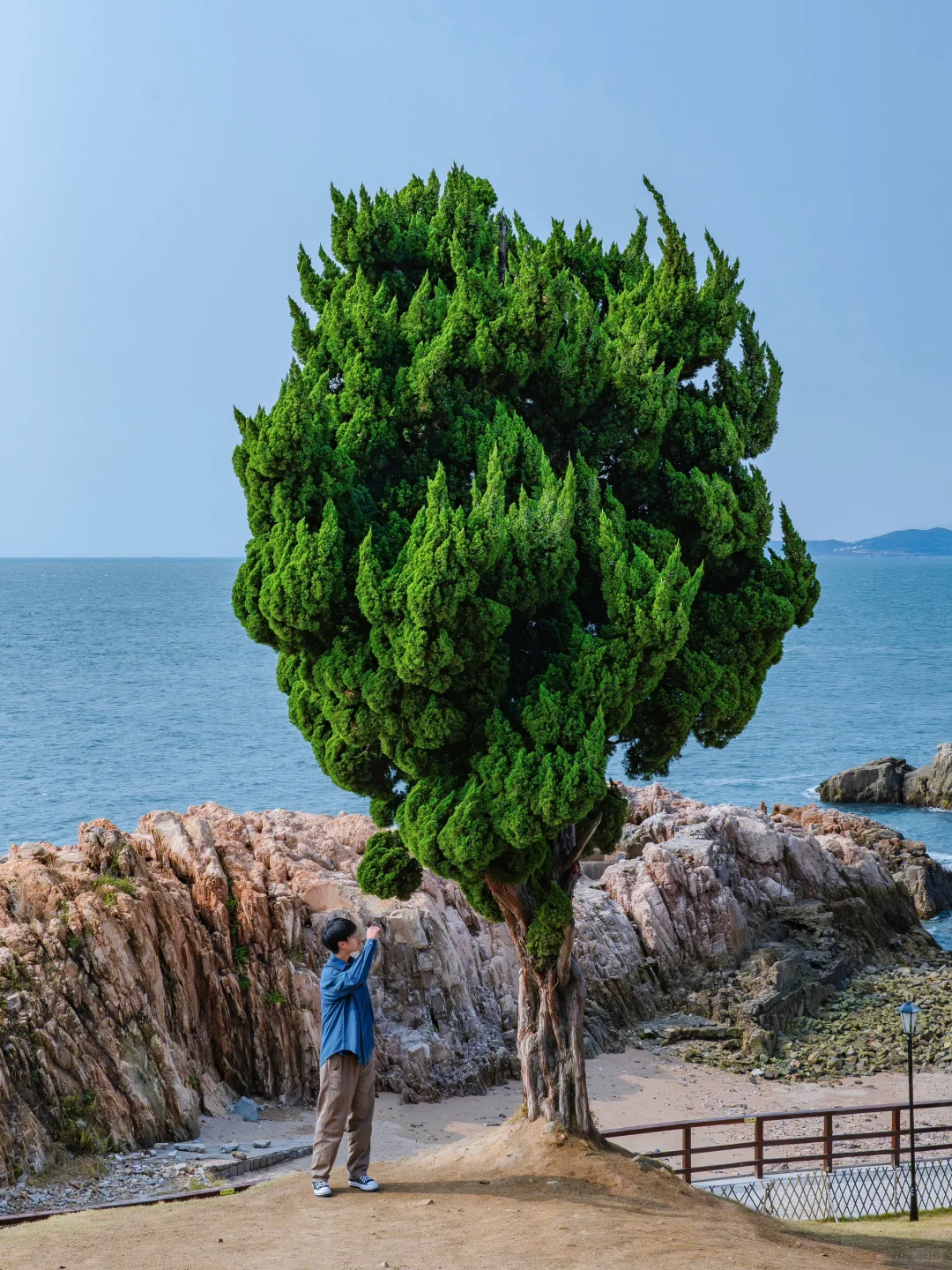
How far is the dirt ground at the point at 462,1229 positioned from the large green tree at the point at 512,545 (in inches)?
58.7

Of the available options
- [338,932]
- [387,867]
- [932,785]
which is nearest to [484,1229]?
[338,932]

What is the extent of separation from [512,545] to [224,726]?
72084 millimetres

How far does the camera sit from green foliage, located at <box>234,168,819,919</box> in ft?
42.5

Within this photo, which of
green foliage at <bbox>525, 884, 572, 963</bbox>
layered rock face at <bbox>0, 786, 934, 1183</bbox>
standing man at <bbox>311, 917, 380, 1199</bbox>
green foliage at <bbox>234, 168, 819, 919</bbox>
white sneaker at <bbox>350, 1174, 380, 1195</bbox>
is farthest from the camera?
layered rock face at <bbox>0, 786, 934, 1183</bbox>

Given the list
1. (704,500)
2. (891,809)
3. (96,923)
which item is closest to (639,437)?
(704,500)

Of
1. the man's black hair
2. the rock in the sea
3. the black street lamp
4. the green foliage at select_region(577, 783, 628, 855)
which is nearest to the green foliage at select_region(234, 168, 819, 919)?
the green foliage at select_region(577, 783, 628, 855)

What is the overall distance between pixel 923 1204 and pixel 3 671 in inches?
3750

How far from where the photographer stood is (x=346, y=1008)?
12219 millimetres

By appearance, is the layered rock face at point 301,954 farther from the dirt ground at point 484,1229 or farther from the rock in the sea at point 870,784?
the rock in the sea at point 870,784

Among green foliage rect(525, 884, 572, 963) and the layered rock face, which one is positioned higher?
green foliage rect(525, 884, 572, 963)

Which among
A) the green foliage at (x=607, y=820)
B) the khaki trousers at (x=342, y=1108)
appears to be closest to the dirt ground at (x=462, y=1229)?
the khaki trousers at (x=342, y=1108)

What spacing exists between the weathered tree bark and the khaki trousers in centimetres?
268

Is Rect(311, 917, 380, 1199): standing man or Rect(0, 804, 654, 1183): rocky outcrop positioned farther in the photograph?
Rect(0, 804, 654, 1183): rocky outcrop

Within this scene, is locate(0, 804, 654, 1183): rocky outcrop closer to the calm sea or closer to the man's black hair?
the man's black hair
